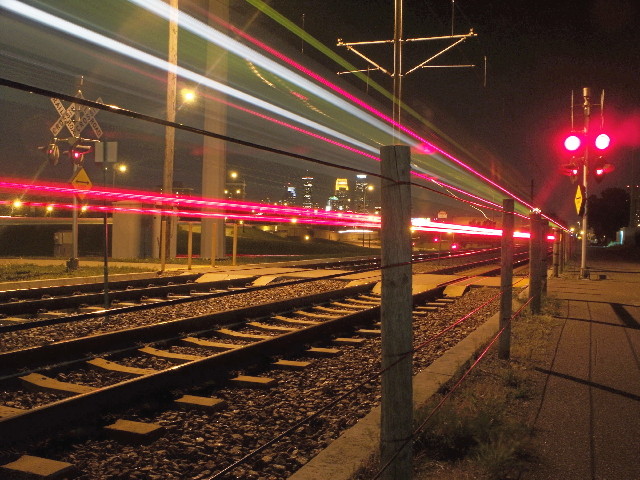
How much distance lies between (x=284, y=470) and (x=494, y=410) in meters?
1.86

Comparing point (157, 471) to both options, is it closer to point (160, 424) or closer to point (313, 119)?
point (160, 424)

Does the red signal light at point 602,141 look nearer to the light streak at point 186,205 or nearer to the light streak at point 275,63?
the light streak at point 275,63

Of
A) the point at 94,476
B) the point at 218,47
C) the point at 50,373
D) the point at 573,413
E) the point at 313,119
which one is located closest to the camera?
the point at 94,476

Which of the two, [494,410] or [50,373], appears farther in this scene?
[50,373]

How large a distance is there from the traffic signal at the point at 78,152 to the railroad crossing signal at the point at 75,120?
1.38 feet

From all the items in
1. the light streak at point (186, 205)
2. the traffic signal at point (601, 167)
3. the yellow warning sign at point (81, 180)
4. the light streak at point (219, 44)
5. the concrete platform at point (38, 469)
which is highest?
the light streak at point (219, 44)

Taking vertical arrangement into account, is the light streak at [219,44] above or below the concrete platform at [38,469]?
above

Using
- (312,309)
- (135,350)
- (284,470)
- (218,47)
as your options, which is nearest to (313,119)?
(218,47)

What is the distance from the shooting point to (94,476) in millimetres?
4148

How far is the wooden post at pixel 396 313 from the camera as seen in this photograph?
3533 millimetres

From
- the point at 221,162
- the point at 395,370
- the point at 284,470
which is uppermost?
the point at 221,162

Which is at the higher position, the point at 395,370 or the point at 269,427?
the point at 395,370

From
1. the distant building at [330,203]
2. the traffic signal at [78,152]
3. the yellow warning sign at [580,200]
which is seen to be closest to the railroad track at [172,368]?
the traffic signal at [78,152]

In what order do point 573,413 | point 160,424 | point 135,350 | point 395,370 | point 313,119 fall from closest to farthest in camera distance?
1. point 395,370
2. point 160,424
3. point 573,413
4. point 135,350
5. point 313,119
